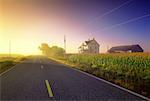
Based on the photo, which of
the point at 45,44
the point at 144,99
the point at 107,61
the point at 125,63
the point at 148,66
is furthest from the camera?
the point at 45,44

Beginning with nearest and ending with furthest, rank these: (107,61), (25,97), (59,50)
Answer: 1. (25,97)
2. (107,61)
3. (59,50)

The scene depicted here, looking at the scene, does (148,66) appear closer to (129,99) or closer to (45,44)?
(129,99)

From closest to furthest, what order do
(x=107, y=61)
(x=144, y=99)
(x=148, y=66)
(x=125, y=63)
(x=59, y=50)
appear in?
(x=144, y=99) < (x=148, y=66) < (x=125, y=63) < (x=107, y=61) < (x=59, y=50)

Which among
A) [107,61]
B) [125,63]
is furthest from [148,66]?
[107,61]

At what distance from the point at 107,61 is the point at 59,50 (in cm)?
8076

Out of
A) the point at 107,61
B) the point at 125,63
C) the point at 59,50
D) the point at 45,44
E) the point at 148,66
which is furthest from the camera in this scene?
the point at 45,44

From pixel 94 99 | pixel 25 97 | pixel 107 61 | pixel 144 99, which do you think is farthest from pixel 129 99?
pixel 107 61

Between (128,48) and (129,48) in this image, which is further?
(128,48)

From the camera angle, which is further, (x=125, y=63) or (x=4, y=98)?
(x=125, y=63)

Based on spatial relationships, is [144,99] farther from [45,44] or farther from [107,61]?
[45,44]

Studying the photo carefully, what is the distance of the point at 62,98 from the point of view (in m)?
8.54

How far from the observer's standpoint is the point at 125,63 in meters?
27.1

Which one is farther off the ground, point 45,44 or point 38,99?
point 45,44

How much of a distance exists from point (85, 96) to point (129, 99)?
5.67 feet
